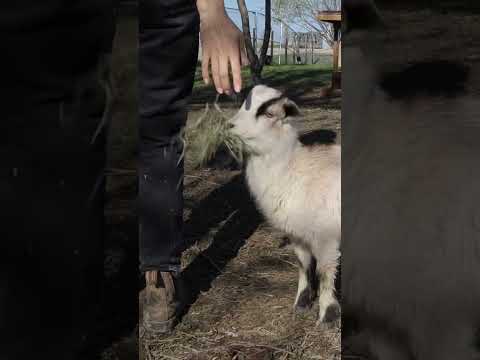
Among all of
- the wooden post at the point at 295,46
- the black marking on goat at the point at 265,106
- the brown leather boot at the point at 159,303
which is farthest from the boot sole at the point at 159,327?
the wooden post at the point at 295,46

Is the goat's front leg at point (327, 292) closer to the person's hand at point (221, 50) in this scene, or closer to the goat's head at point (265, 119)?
the goat's head at point (265, 119)

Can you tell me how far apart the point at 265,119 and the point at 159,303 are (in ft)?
2.96

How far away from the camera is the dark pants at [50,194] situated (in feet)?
2.18

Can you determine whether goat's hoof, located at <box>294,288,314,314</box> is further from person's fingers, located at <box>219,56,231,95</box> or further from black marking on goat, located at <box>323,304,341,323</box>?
person's fingers, located at <box>219,56,231,95</box>

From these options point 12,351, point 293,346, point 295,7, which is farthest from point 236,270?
point 295,7

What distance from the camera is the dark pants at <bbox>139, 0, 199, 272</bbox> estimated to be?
1.84m

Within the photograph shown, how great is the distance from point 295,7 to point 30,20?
18.4 meters

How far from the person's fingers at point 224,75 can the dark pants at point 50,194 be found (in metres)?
0.46

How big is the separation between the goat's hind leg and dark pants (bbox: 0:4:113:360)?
6.23 feet

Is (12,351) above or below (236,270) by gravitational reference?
above

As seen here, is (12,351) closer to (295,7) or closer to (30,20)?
(30,20)

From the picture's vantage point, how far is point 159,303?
2.27 meters

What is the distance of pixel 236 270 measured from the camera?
2.86 m

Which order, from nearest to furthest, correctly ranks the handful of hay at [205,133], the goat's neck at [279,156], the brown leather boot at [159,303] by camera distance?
the handful of hay at [205,133]
the brown leather boot at [159,303]
the goat's neck at [279,156]
